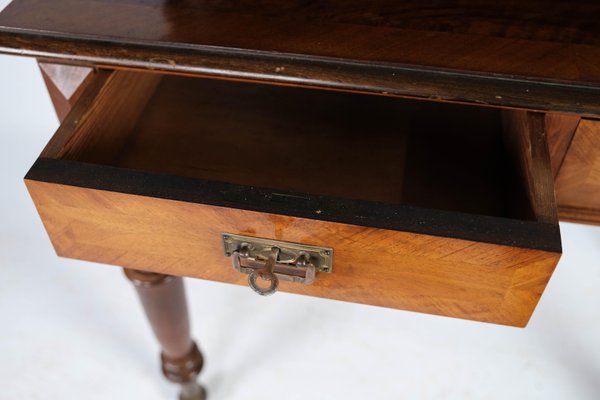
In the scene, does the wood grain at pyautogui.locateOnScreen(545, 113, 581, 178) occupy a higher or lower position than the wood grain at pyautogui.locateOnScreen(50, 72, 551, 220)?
higher

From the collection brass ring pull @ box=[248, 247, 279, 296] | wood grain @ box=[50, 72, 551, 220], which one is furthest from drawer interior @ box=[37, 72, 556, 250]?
brass ring pull @ box=[248, 247, 279, 296]

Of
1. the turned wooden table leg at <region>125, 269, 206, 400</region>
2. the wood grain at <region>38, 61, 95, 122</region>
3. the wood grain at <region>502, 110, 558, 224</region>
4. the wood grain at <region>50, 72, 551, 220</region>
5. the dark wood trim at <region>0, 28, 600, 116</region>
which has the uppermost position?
the dark wood trim at <region>0, 28, 600, 116</region>

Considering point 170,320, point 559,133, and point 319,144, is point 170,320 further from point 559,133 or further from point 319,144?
point 559,133

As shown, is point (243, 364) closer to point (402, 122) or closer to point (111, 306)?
point (111, 306)

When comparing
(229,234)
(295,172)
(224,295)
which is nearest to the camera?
(229,234)

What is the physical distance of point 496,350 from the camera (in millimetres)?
970

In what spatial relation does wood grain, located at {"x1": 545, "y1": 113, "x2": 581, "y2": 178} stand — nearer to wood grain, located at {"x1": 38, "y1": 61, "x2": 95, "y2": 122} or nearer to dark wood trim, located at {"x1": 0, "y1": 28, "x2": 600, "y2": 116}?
dark wood trim, located at {"x1": 0, "y1": 28, "x2": 600, "y2": 116}

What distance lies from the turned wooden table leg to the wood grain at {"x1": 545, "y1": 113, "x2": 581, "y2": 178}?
1.26 ft

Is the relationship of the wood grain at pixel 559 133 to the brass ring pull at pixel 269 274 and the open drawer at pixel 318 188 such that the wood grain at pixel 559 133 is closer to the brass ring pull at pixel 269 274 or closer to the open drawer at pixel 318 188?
the open drawer at pixel 318 188

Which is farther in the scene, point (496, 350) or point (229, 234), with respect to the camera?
point (496, 350)

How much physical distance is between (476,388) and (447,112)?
405 mm

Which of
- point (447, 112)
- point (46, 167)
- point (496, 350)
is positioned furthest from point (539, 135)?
point (496, 350)

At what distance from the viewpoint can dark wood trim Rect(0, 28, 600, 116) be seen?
51cm

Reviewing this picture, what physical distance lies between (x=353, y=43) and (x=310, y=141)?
0.17 meters
